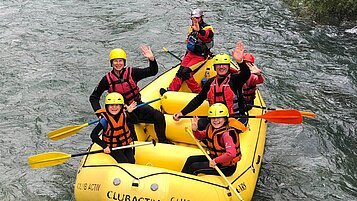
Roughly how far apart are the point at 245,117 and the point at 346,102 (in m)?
3.41

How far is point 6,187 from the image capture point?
6.26 metres

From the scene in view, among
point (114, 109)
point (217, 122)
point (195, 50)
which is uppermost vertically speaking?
point (195, 50)

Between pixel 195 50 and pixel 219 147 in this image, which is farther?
pixel 195 50

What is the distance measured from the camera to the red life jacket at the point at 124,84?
5683 millimetres

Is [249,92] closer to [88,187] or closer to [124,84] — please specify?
[124,84]

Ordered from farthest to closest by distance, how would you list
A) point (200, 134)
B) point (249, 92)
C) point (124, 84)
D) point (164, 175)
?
point (249, 92), point (124, 84), point (200, 134), point (164, 175)

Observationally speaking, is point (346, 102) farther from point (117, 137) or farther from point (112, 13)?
point (112, 13)

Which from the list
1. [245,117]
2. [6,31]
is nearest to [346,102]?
[245,117]

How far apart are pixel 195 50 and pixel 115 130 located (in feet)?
8.25

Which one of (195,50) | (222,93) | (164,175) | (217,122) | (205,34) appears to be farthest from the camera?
(195,50)

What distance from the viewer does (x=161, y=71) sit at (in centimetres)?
969

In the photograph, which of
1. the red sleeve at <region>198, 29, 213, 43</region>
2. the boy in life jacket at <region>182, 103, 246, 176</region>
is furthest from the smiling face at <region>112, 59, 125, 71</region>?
the red sleeve at <region>198, 29, 213, 43</region>

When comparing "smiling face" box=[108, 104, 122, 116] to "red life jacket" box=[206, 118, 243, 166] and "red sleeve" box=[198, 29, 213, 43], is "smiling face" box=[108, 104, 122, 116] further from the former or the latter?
"red sleeve" box=[198, 29, 213, 43]

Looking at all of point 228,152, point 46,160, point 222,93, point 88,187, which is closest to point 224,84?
point 222,93
